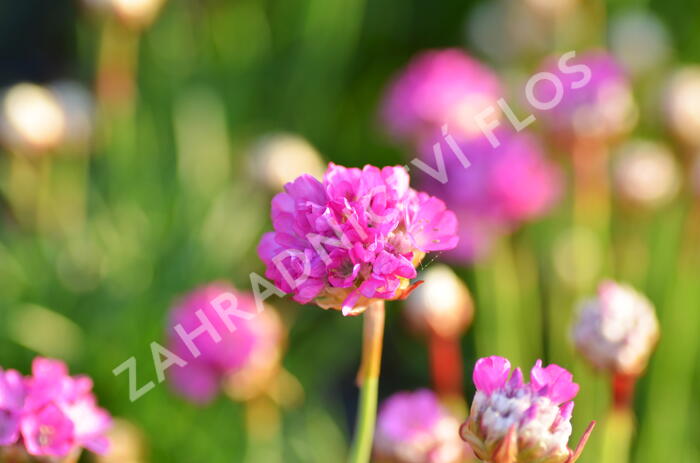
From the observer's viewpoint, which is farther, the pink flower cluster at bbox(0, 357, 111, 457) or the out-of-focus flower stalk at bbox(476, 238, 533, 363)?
the out-of-focus flower stalk at bbox(476, 238, 533, 363)

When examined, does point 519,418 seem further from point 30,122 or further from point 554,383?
point 30,122

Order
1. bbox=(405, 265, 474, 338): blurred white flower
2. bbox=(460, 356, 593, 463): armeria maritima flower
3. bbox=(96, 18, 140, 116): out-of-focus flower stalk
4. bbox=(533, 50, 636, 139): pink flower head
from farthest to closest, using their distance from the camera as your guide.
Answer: bbox=(96, 18, 140, 116): out-of-focus flower stalk → bbox=(533, 50, 636, 139): pink flower head → bbox=(405, 265, 474, 338): blurred white flower → bbox=(460, 356, 593, 463): armeria maritima flower

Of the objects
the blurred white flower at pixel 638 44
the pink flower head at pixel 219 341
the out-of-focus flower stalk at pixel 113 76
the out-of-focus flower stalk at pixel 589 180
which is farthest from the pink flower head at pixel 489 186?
the out-of-focus flower stalk at pixel 113 76

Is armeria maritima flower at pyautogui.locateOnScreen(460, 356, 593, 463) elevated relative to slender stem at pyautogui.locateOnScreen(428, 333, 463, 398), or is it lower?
elevated

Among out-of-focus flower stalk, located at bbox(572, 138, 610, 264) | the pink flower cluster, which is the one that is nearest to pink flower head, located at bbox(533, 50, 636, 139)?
out-of-focus flower stalk, located at bbox(572, 138, 610, 264)

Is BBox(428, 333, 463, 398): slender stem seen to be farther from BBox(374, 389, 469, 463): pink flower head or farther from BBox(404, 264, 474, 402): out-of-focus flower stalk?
BBox(374, 389, 469, 463): pink flower head

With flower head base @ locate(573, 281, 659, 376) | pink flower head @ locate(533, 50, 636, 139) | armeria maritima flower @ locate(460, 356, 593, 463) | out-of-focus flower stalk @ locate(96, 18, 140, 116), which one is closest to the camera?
armeria maritima flower @ locate(460, 356, 593, 463)

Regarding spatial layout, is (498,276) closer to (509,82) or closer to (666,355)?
(666,355)
